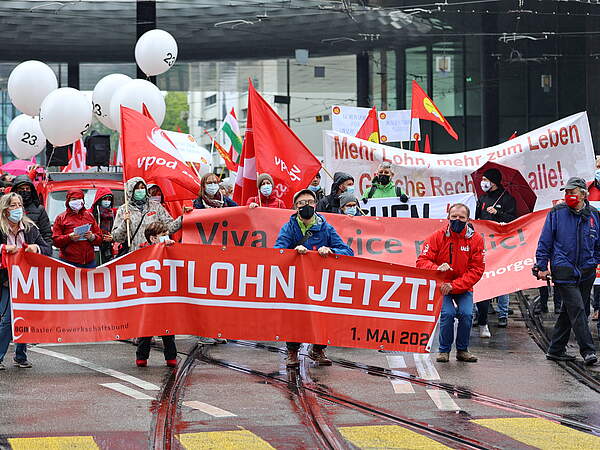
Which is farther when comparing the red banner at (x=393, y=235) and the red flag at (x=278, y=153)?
the red flag at (x=278, y=153)

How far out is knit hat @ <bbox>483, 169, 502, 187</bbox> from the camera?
590 inches

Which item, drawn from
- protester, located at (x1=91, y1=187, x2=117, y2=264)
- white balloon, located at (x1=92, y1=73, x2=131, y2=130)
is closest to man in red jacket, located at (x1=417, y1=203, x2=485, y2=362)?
protester, located at (x1=91, y1=187, x2=117, y2=264)

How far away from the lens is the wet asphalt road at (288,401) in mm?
7840

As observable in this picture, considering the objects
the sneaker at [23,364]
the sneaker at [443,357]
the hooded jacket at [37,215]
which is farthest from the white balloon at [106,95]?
the sneaker at [443,357]

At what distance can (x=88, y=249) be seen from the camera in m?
13.4

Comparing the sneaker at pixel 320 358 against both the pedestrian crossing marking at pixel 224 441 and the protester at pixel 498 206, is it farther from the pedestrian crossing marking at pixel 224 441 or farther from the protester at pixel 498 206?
the protester at pixel 498 206

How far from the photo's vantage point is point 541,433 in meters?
8.02

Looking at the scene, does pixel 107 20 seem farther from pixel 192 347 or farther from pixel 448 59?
pixel 192 347

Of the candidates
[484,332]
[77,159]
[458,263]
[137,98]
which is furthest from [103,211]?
[77,159]

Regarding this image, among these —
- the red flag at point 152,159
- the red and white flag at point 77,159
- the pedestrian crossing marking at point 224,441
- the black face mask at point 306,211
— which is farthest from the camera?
the red and white flag at point 77,159

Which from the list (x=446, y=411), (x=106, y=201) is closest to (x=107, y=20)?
(x=106, y=201)

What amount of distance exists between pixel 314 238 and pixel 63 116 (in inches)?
374

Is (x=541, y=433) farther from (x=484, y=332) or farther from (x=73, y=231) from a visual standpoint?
(x=73, y=231)

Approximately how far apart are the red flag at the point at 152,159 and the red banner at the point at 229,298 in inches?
76.2
